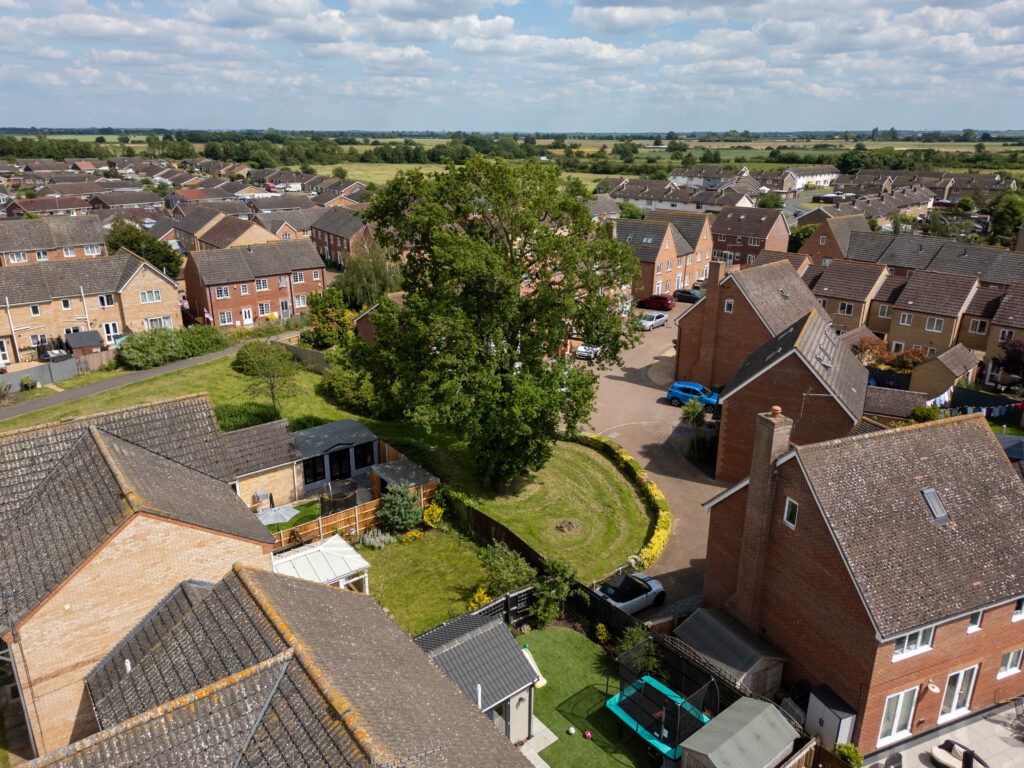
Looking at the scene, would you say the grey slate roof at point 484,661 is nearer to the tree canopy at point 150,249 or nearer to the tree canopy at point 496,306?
the tree canopy at point 496,306

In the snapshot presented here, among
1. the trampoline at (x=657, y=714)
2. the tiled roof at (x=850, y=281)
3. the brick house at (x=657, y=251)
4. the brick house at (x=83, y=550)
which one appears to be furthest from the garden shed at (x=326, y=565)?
the tiled roof at (x=850, y=281)

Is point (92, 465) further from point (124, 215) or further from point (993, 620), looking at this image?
point (124, 215)

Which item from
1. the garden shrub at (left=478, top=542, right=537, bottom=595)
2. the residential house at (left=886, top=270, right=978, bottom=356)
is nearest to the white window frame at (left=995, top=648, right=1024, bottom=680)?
the garden shrub at (left=478, top=542, right=537, bottom=595)

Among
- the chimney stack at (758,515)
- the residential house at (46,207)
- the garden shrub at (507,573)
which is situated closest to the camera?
the chimney stack at (758,515)

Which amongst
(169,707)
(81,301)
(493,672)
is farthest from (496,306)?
(81,301)

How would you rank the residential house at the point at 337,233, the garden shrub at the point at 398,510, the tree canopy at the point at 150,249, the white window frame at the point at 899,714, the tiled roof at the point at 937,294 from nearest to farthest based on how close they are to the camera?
the white window frame at the point at 899,714
the garden shrub at the point at 398,510
the tiled roof at the point at 937,294
the tree canopy at the point at 150,249
the residential house at the point at 337,233

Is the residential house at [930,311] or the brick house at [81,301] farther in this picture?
the brick house at [81,301]

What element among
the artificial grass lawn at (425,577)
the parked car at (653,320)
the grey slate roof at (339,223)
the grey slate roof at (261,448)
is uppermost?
the grey slate roof at (339,223)

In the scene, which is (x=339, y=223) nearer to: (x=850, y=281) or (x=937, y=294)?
(x=850, y=281)
